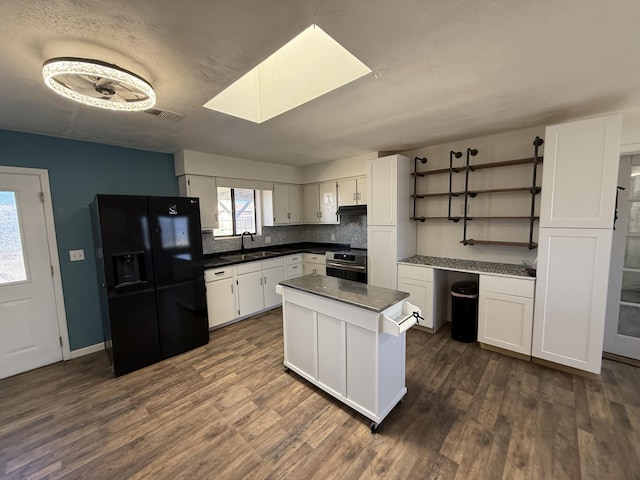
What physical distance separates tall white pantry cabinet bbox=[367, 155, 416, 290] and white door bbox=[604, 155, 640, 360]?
2.00 m

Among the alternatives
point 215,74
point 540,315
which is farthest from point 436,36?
point 540,315

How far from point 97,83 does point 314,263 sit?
342 cm

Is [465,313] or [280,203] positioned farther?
[280,203]

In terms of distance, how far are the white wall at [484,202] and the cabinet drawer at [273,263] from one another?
2.17 meters

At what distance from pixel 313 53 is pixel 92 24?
1326mm

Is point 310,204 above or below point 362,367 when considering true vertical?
above

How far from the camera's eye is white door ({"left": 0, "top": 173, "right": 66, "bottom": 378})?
251 cm

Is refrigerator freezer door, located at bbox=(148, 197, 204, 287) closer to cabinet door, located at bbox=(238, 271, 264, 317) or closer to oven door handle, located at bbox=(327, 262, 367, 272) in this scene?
cabinet door, located at bbox=(238, 271, 264, 317)

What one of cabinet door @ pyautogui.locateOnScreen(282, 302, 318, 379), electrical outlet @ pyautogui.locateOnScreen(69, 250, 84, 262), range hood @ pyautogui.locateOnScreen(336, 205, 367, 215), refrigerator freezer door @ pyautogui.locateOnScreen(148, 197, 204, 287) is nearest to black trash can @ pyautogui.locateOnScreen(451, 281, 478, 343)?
range hood @ pyautogui.locateOnScreen(336, 205, 367, 215)

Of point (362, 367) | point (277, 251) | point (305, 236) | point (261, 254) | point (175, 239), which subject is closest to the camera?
point (362, 367)

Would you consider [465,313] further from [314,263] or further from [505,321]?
[314,263]

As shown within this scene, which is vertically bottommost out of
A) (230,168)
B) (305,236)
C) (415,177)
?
(305,236)

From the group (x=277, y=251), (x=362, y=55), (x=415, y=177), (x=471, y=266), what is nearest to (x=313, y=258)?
(x=277, y=251)

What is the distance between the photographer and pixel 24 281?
8.54 ft
